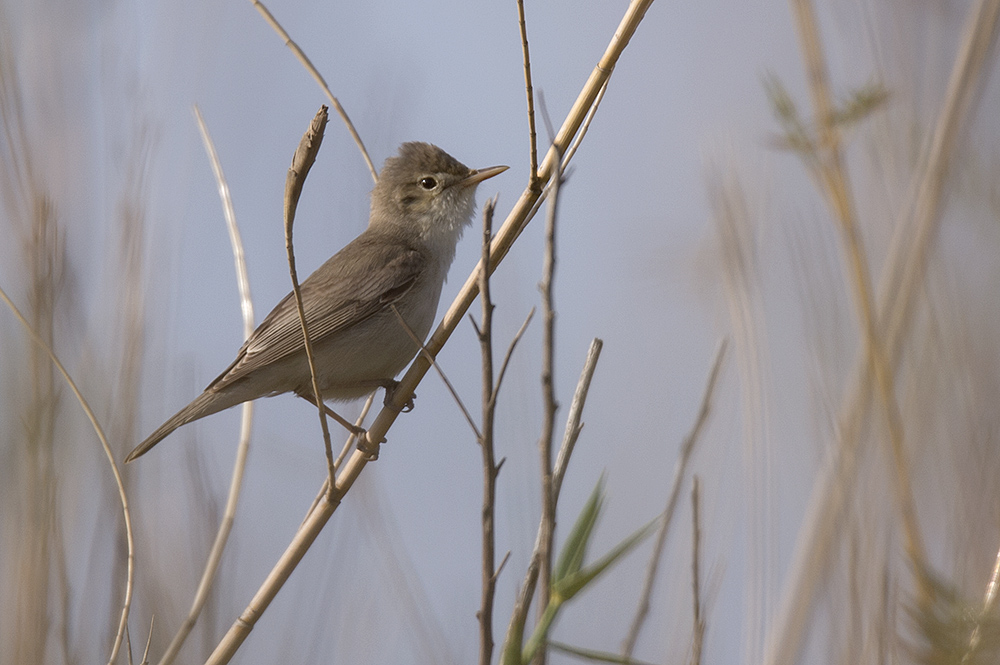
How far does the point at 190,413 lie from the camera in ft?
10.1

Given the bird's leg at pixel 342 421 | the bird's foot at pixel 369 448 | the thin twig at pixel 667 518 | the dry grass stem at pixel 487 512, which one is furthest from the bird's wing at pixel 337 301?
the dry grass stem at pixel 487 512

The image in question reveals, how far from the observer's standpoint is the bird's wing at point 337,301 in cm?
328

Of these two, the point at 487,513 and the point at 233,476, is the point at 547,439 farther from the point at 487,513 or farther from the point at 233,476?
the point at 233,476

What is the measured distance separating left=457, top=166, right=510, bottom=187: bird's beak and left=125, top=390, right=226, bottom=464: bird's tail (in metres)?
1.43

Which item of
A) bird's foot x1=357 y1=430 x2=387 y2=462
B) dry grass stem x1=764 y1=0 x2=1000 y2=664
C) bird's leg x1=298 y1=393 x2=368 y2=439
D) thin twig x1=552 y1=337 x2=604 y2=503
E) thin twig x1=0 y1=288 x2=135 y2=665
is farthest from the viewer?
bird's leg x1=298 y1=393 x2=368 y2=439

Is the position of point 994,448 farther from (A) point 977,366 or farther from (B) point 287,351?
(B) point 287,351

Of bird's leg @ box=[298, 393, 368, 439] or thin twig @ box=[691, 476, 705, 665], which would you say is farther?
bird's leg @ box=[298, 393, 368, 439]

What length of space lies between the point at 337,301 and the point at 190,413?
727 mm

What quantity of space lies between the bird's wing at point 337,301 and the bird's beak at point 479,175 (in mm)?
405

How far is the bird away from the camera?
3.25 meters

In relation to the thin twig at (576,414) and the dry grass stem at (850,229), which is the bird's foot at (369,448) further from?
the dry grass stem at (850,229)

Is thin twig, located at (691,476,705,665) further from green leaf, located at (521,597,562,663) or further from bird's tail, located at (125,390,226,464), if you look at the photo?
bird's tail, located at (125,390,226,464)

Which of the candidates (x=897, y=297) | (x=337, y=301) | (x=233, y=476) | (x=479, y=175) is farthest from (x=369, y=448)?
(x=479, y=175)

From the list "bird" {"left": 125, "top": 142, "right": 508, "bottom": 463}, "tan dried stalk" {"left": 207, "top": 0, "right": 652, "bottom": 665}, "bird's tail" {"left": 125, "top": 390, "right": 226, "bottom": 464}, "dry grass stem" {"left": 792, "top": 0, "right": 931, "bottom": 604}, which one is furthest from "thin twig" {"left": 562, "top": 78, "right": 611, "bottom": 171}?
"bird's tail" {"left": 125, "top": 390, "right": 226, "bottom": 464}
